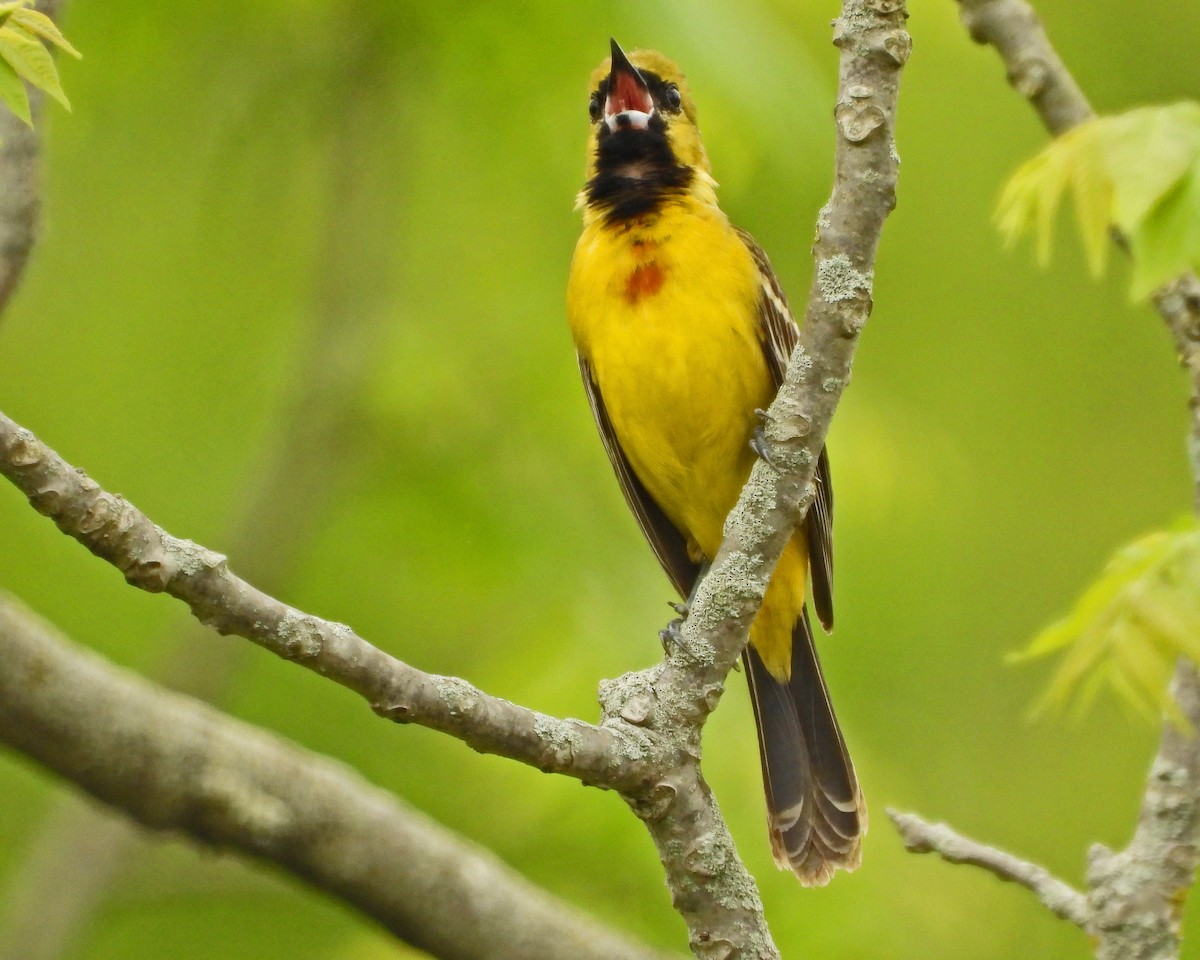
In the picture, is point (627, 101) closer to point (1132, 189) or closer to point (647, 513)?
point (647, 513)

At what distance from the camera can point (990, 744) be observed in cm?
814

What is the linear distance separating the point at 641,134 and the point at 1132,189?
8.84 feet

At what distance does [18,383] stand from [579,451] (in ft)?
8.33

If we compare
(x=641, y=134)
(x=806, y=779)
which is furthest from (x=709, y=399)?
(x=806, y=779)

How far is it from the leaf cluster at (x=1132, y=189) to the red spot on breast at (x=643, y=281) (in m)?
1.82

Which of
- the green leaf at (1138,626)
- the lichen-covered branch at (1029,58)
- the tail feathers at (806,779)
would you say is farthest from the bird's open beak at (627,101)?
the green leaf at (1138,626)

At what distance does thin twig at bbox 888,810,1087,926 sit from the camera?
330 cm

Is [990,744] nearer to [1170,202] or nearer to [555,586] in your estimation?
[555,586]

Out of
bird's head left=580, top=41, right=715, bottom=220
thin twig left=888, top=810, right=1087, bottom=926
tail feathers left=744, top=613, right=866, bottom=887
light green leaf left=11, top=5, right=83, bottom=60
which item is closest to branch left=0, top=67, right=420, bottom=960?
bird's head left=580, top=41, right=715, bottom=220

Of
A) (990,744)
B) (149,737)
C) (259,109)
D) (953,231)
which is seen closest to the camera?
(149,737)

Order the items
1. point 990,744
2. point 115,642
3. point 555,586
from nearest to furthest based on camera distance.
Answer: point 555,586 → point 115,642 → point 990,744

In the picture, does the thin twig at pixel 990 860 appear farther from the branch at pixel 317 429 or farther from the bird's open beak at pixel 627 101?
the branch at pixel 317 429

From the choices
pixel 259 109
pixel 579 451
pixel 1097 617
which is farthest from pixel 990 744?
pixel 1097 617

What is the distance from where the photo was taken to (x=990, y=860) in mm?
3312
